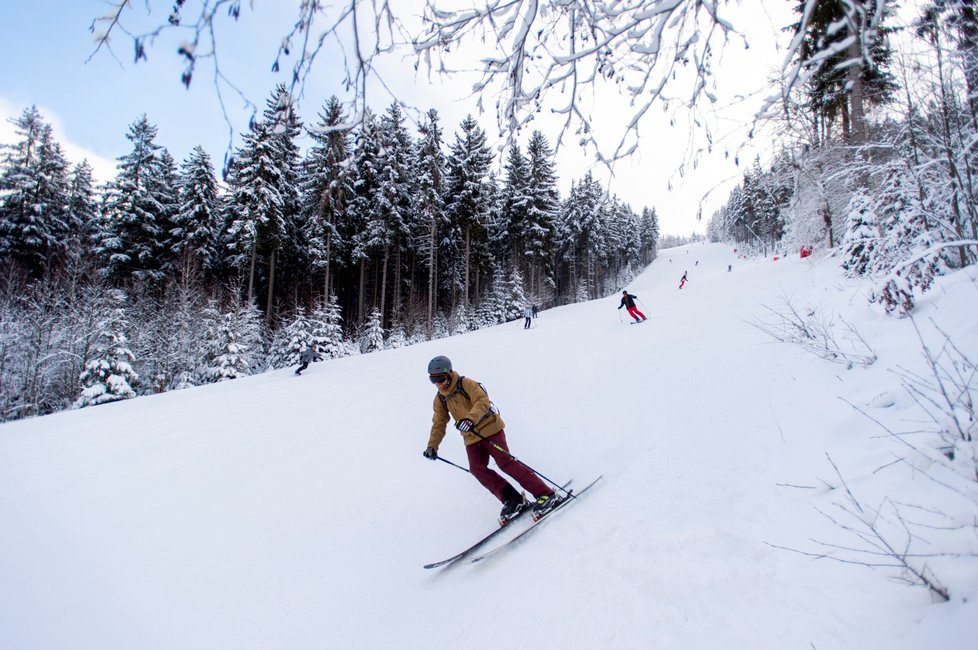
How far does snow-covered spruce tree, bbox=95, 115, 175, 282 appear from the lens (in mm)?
24281

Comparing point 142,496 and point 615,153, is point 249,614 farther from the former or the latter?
point 615,153

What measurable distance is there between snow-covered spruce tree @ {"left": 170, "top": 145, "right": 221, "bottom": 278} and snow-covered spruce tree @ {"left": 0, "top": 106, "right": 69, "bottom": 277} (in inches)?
249

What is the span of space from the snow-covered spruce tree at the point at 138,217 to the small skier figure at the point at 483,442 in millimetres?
28105

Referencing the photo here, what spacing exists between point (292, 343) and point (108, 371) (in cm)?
698

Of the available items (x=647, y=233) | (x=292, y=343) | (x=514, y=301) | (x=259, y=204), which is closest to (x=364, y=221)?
(x=259, y=204)

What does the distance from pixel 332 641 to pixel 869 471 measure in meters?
4.40

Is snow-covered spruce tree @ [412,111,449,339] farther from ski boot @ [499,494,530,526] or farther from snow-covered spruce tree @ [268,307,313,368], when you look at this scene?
ski boot @ [499,494,530,526]

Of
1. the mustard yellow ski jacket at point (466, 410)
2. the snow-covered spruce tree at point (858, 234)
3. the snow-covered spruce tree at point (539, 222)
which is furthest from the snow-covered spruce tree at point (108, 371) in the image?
the snow-covered spruce tree at point (539, 222)

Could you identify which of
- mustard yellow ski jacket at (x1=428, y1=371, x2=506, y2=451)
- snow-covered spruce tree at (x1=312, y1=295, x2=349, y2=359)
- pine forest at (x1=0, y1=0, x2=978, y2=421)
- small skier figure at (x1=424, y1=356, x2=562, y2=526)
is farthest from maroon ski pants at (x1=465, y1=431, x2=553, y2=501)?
snow-covered spruce tree at (x1=312, y1=295, x2=349, y2=359)

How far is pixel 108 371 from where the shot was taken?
1630cm

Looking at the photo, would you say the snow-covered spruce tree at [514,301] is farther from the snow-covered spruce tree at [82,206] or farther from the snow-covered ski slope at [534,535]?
the snow-covered spruce tree at [82,206]

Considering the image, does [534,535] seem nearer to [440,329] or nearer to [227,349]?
[227,349]

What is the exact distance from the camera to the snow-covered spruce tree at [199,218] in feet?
81.9

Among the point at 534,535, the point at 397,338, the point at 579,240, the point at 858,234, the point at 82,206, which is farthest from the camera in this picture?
the point at 579,240
